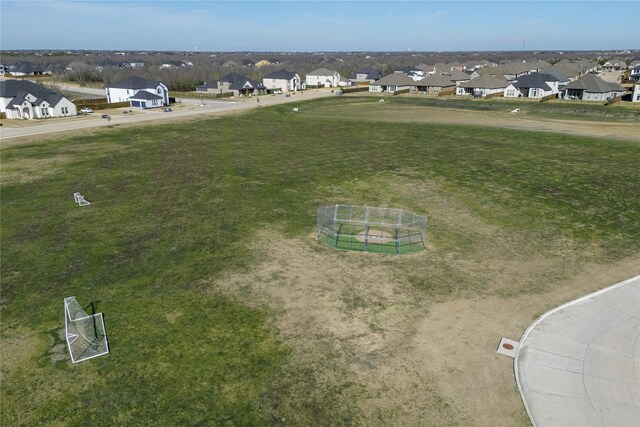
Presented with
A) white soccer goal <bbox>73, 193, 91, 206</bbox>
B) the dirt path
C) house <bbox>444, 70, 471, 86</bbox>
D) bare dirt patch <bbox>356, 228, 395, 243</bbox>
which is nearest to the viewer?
bare dirt patch <bbox>356, 228, 395, 243</bbox>

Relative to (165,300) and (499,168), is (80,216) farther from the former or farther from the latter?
(499,168)

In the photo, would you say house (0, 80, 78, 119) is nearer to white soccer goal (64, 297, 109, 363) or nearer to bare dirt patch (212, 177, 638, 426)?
bare dirt patch (212, 177, 638, 426)

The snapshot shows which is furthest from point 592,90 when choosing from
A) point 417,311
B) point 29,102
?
point 29,102

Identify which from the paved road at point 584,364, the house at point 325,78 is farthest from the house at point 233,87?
the paved road at point 584,364

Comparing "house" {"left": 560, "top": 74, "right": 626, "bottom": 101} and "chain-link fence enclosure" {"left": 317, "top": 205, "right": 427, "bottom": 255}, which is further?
"house" {"left": 560, "top": 74, "right": 626, "bottom": 101}

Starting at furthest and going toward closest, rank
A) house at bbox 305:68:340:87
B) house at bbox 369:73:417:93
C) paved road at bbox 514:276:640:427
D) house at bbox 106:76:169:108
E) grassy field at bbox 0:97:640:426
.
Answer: house at bbox 305:68:340:87 → house at bbox 369:73:417:93 → house at bbox 106:76:169:108 → grassy field at bbox 0:97:640:426 → paved road at bbox 514:276:640:427

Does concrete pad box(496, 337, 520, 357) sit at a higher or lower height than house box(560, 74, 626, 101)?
lower

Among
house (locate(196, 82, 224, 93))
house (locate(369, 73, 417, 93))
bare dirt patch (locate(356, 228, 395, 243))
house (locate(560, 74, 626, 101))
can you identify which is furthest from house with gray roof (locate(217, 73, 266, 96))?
bare dirt patch (locate(356, 228, 395, 243))
